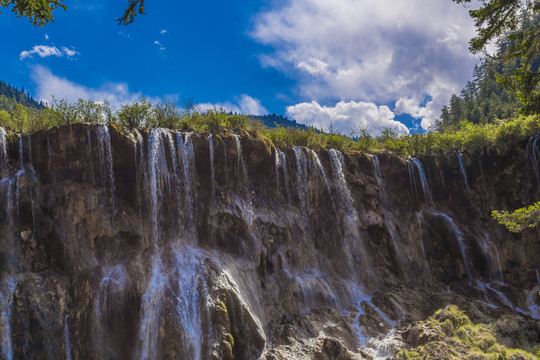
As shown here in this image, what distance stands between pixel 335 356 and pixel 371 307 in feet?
15.5

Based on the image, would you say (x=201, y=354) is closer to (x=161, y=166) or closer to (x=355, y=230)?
(x=161, y=166)

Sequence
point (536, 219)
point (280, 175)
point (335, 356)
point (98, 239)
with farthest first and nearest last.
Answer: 1. point (280, 175)
2. point (98, 239)
3. point (335, 356)
4. point (536, 219)

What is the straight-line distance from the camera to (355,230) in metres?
21.2

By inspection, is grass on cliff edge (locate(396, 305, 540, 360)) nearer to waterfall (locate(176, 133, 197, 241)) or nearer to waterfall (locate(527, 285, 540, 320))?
waterfall (locate(527, 285, 540, 320))

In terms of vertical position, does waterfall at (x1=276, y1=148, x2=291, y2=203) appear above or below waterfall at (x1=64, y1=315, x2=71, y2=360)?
above

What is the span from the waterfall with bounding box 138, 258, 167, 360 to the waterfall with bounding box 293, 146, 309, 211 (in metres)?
9.79

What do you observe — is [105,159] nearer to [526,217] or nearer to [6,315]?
[6,315]

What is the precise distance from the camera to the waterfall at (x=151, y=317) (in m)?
12.3

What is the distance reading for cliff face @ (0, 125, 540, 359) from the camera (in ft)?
41.2

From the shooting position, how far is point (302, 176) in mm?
21234

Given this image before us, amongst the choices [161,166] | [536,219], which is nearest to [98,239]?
[161,166]

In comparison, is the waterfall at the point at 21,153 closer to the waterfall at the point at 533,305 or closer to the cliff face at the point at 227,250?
the cliff face at the point at 227,250

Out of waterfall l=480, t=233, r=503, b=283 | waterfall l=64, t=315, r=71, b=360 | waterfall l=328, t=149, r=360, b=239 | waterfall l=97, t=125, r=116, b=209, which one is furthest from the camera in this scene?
waterfall l=480, t=233, r=503, b=283

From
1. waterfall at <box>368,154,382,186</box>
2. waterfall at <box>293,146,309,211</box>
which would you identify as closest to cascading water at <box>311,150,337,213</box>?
waterfall at <box>293,146,309,211</box>
